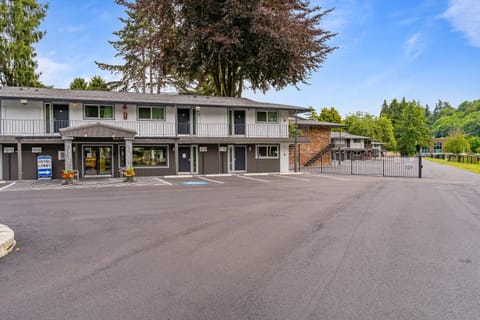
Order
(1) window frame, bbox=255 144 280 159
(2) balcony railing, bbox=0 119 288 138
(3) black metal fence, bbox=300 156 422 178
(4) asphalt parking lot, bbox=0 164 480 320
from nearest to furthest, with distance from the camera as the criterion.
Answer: (4) asphalt parking lot, bbox=0 164 480 320 < (2) balcony railing, bbox=0 119 288 138 < (3) black metal fence, bbox=300 156 422 178 < (1) window frame, bbox=255 144 280 159

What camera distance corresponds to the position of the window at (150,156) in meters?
20.5

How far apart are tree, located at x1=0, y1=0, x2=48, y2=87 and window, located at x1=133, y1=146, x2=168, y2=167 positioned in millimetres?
19994

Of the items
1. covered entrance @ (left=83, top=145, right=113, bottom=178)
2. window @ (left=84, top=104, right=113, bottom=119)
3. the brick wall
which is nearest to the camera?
window @ (left=84, top=104, right=113, bottom=119)

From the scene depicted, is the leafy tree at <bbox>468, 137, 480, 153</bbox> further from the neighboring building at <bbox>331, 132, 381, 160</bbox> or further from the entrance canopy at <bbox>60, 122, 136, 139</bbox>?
the entrance canopy at <bbox>60, 122, 136, 139</bbox>

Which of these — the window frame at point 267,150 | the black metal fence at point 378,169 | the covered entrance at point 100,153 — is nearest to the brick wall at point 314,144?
the black metal fence at point 378,169

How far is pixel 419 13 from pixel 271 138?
1306 centimetres

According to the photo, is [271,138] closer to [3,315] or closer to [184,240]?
[184,240]

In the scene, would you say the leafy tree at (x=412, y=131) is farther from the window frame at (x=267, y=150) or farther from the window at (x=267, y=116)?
the window at (x=267, y=116)

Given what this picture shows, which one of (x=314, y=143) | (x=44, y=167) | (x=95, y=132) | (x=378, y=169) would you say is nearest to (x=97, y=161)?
(x=44, y=167)

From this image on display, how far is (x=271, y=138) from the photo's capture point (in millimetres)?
22281

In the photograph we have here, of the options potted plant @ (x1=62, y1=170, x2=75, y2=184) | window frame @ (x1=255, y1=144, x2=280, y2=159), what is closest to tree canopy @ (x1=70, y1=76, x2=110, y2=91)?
window frame @ (x1=255, y1=144, x2=280, y2=159)

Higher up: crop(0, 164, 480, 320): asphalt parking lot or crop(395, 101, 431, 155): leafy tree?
crop(395, 101, 431, 155): leafy tree

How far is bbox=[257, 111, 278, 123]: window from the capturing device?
2306 cm

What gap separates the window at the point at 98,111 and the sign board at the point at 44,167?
3.35 metres
